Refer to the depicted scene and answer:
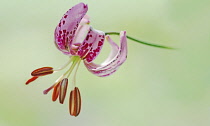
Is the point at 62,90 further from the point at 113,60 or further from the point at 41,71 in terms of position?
the point at 113,60

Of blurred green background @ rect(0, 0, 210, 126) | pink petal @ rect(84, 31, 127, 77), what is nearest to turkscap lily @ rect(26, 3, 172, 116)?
pink petal @ rect(84, 31, 127, 77)

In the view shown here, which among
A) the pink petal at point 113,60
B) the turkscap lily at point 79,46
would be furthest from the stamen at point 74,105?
the pink petal at point 113,60

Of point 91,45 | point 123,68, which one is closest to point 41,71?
point 91,45

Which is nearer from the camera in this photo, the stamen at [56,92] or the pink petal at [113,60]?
the pink petal at [113,60]

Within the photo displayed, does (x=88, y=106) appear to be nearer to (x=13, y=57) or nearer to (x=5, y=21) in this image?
(x=13, y=57)

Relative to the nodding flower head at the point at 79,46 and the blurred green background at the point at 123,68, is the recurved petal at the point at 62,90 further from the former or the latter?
the blurred green background at the point at 123,68

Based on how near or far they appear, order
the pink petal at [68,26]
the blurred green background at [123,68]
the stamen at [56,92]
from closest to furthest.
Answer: the pink petal at [68,26], the stamen at [56,92], the blurred green background at [123,68]
